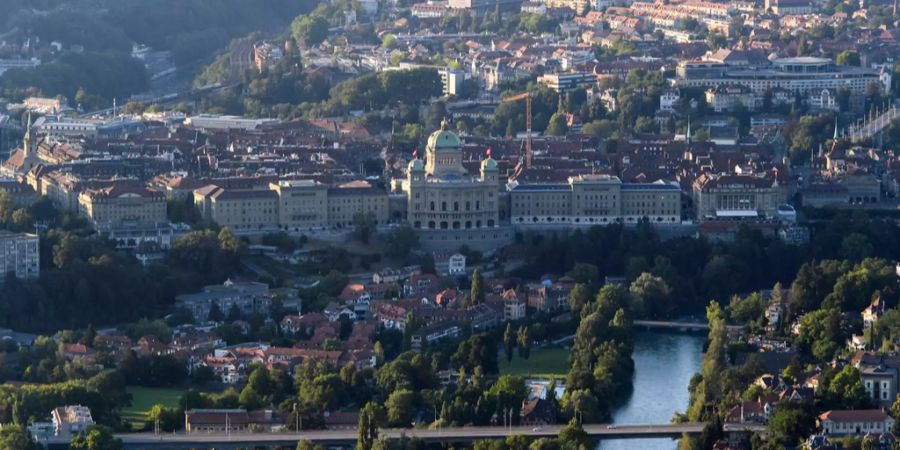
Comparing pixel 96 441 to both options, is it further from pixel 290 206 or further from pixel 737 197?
pixel 737 197

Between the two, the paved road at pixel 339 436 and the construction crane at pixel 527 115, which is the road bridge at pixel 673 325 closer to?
the construction crane at pixel 527 115

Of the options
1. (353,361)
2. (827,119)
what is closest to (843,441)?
(353,361)

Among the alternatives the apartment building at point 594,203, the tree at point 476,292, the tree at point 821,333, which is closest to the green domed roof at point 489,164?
the apartment building at point 594,203

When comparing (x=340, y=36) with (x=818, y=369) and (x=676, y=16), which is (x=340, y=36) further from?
(x=818, y=369)

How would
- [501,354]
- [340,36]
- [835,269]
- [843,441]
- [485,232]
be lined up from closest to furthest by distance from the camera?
[843,441], [501,354], [835,269], [485,232], [340,36]

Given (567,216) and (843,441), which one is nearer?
(843,441)

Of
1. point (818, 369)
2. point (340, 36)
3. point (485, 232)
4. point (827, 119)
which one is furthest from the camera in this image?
point (340, 36)
